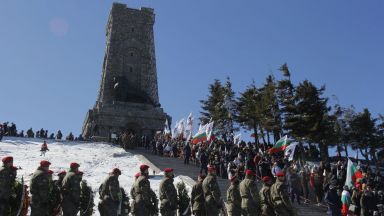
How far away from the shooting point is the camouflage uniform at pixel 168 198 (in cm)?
1221

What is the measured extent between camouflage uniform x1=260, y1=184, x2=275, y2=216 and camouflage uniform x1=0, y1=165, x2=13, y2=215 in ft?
20.6

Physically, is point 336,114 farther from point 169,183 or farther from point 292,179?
point 169,183

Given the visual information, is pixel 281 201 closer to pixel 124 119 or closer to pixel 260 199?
pixel 260 199

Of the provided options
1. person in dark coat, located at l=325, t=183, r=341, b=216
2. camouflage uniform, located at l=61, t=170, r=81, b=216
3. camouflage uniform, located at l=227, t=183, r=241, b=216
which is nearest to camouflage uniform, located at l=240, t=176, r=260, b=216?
camouflage uniform, located at l=227, t=183, r=241, b=216

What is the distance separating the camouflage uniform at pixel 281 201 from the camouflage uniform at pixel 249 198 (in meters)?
0.61

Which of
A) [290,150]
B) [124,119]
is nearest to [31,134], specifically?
[124,119]

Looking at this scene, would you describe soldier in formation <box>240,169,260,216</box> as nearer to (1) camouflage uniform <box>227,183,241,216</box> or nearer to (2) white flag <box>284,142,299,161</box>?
(1) camouflage uniform <box>227,183,241,216</box>

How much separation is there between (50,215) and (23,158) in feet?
49.6

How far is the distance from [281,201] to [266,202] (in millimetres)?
637

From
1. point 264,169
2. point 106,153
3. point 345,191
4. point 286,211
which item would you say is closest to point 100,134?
point 106,153

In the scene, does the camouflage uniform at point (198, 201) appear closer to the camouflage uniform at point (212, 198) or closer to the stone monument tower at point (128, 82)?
the camouflage uniform at point (212, 198)

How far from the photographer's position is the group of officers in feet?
36.4

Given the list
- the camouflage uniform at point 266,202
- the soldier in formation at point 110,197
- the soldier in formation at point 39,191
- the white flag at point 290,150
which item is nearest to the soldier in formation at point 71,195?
the soldier in formation at point 39,191

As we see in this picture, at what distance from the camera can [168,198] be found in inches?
483
